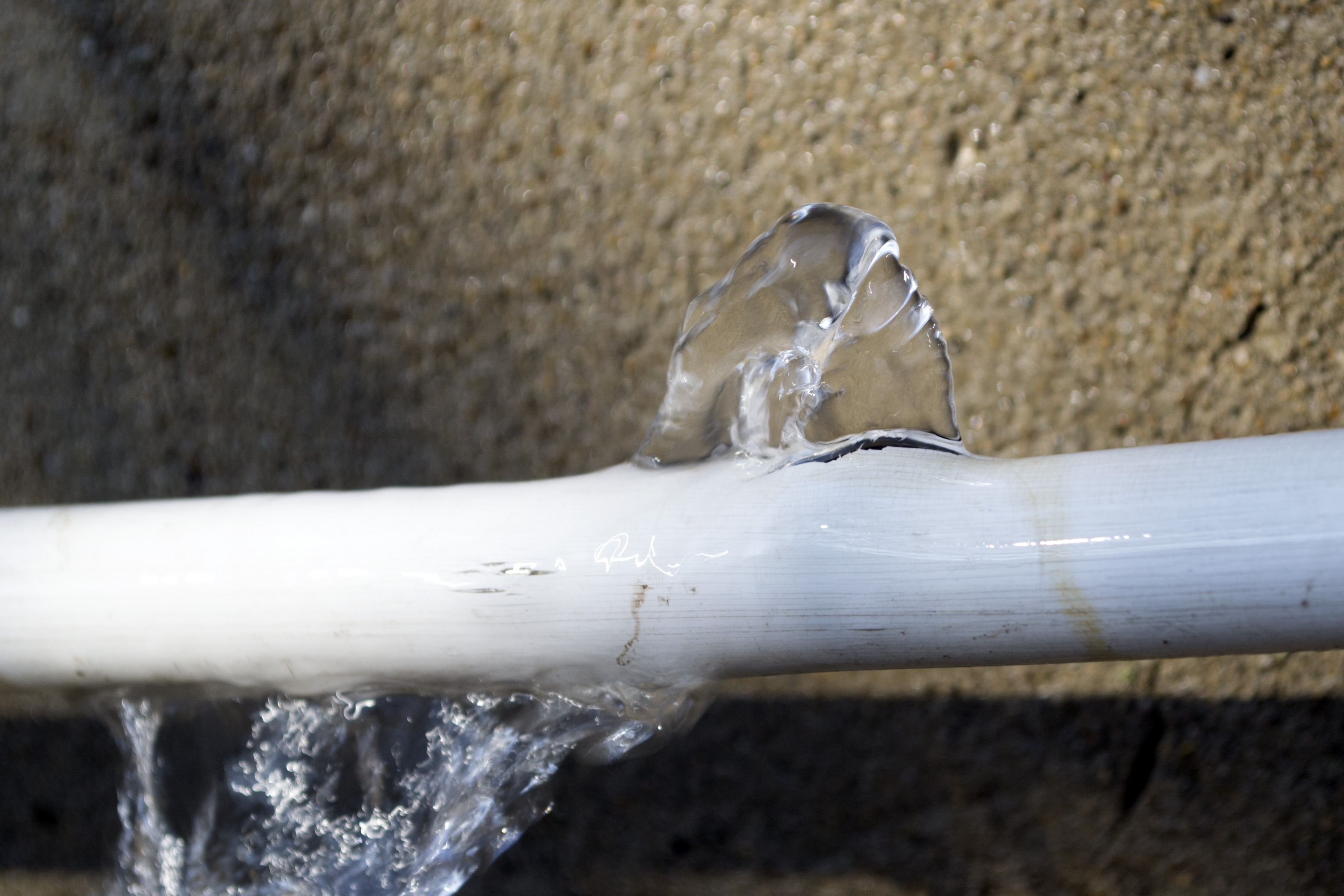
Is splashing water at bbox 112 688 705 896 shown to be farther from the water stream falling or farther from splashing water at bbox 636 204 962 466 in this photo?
→ splashing water at bbox 636 204 962 466

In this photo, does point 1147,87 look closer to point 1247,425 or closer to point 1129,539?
point 1247,425

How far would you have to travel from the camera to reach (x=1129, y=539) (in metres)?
0.36

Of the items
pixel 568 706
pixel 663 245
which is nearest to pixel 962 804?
pixel 568 706

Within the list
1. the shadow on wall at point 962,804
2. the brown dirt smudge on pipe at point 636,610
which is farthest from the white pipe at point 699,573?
the shadow on wall at point 962,804

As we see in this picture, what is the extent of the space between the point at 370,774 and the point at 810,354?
0.45 meters

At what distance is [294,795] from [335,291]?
502 mm

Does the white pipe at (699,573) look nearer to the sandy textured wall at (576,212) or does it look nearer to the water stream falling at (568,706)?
the water stream falling at (568,706)

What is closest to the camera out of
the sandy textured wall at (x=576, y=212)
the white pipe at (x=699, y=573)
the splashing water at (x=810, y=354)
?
the white pipe at (x=699, y=573)

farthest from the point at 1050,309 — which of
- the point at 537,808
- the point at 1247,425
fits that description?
the point at 537,808

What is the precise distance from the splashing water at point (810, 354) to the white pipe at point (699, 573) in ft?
0.27

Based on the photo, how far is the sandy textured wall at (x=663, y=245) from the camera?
0.83 metres

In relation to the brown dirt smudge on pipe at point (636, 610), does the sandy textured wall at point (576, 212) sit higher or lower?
higher

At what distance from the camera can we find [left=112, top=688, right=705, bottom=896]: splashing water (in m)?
0.60

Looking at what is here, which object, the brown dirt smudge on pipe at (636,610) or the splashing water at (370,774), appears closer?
the brown dirt smudge on pipe at (636,610)
